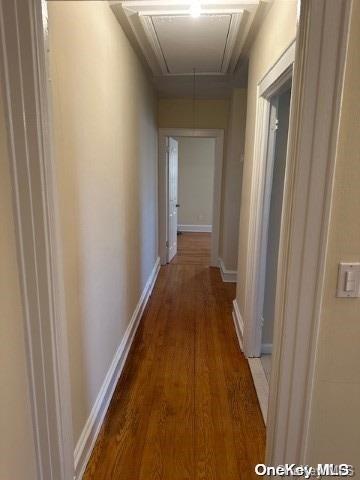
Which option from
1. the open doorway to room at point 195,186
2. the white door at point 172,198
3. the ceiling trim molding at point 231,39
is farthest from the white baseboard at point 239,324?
the open doorway to room at point 195,186

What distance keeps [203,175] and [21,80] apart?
6.28 m

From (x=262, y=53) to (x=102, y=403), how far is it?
238cm

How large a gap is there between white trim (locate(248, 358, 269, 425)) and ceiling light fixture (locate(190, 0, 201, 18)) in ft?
7.72

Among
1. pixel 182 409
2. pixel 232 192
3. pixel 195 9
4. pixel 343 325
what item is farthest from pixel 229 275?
pixel 343 325

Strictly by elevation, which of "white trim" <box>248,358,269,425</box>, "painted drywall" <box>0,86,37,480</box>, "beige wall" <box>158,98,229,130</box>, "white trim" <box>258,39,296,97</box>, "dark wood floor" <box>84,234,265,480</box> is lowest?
"dark wood floor" <box>84,234,265,480</box>

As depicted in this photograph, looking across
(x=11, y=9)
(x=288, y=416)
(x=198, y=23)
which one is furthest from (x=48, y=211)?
(x=198, y=23)

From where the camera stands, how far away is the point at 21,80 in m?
0.84

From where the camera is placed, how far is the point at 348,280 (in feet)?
3.24

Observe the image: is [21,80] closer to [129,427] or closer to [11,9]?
[11,9]

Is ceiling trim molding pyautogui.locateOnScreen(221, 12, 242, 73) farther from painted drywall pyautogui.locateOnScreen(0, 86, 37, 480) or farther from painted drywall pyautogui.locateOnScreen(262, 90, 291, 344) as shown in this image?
painted drywall pyautogui.locateOnScreen(0, 86, 37, 480)

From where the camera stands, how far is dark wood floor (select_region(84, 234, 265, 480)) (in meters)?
1.58

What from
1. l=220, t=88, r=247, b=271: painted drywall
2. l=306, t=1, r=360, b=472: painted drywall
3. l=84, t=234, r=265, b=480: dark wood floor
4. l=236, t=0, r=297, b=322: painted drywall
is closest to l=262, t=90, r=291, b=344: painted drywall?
l=236, t=0, r=297, b=322: painted drywall

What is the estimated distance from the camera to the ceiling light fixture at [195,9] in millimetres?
1871

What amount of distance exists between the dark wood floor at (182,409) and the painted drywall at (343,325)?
650mm
